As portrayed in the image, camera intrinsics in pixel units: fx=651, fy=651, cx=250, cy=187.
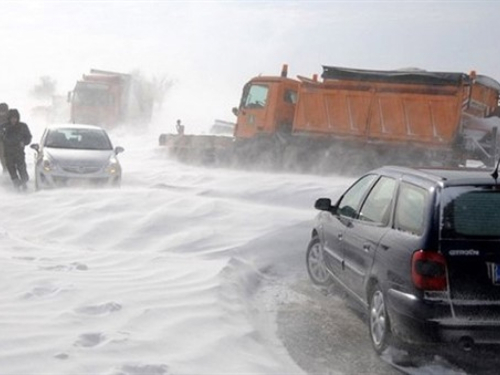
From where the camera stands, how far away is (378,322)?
201 inches

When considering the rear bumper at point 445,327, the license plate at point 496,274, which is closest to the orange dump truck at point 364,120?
the license plate at point 496,274

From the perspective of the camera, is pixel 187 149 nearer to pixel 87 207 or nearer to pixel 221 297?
pixel 87 207

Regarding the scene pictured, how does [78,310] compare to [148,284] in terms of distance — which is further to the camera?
[148,284]

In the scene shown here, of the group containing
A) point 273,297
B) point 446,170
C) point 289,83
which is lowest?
point 273,297

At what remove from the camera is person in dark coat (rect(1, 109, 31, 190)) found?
13.9 metres

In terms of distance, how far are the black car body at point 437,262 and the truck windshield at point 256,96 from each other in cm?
1318

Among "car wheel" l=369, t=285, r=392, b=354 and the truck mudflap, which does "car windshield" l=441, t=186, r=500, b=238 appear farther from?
the truck mudflap

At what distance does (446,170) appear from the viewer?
5.25 meters

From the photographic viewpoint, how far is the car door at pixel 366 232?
5307 mm

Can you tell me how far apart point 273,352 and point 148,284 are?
1.81 metres

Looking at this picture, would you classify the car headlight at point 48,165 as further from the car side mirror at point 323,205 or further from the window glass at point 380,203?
the window glass at point 380,203

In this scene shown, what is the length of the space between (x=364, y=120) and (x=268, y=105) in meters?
2.85

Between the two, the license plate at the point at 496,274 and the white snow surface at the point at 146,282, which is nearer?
the white snow surface at the point at 146,282

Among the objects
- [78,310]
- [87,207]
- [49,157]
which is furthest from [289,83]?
[78,310]
